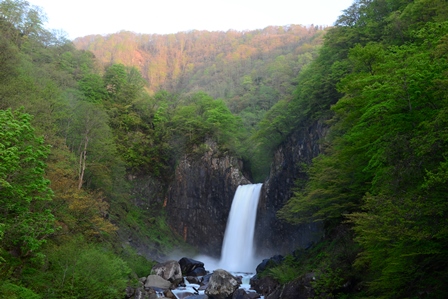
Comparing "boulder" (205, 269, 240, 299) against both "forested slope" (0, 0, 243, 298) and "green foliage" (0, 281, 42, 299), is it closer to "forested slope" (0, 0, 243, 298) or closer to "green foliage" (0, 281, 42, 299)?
"forested slope" (0, 0, 243, 298)

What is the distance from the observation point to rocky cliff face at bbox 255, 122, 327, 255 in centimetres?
3088

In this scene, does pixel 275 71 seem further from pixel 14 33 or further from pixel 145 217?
pixel 14 33

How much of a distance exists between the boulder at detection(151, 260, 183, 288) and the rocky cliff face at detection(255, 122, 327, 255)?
10476mm

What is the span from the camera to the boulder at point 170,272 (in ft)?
89.5

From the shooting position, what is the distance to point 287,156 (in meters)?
34.3

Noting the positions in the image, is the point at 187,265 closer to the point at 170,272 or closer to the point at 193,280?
the point at 193,280

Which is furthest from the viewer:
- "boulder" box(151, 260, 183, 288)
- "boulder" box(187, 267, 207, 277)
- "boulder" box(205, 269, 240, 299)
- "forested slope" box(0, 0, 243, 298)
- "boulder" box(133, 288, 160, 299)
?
"boulder" box(187, 267, 207, 277)

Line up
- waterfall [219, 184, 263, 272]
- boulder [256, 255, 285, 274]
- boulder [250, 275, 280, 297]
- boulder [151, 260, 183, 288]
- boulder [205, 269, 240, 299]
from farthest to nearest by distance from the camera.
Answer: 1. waterfall [219, 184, 263, 272]
2. boulder [151, 260, 183, 288]
3. boulder [256, 255, 285, 274]
4. boulder [205, 269, 240, 299]
5. boulder [250, 275, 280, 297]

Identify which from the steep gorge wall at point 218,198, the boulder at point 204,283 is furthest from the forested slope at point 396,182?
the steep gorge wall at point 218,198

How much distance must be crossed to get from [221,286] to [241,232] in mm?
13374

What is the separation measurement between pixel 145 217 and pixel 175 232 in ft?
13.8

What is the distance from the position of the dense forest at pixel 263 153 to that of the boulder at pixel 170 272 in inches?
53.0

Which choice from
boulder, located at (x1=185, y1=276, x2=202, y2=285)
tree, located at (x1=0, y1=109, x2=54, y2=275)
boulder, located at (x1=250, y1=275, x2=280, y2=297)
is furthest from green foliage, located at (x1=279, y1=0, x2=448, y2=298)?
boulder, located at (x1=185, y1=276, x2=202, y2=285)

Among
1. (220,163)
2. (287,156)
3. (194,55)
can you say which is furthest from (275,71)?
(194,55)
